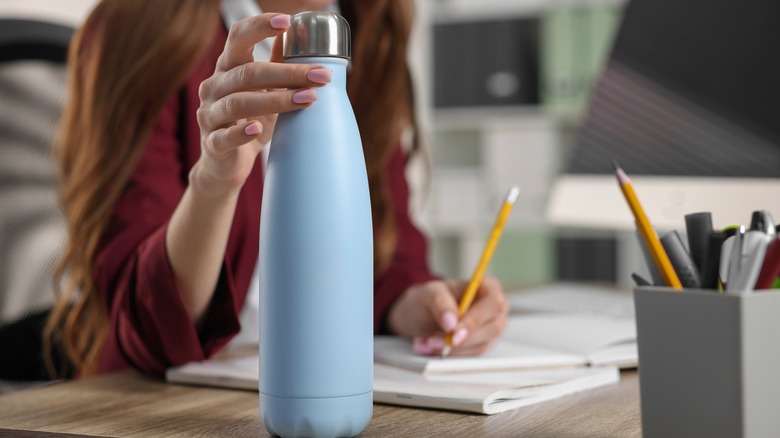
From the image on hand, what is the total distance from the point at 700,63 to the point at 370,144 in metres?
0.45

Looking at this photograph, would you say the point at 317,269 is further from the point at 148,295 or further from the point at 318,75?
the point at 148,295

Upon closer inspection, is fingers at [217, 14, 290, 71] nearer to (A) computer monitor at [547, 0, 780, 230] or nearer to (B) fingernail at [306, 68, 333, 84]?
(B) fingernail at [306, 68, 333, 84]

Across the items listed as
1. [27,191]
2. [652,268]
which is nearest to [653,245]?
[652,268]

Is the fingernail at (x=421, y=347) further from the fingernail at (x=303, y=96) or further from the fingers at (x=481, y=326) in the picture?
the fingernail at (x=303, y=96)

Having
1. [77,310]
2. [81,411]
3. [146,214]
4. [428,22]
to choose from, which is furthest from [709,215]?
[428,22]

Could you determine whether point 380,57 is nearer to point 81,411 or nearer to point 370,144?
point 370,144

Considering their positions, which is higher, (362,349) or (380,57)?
(380,57)

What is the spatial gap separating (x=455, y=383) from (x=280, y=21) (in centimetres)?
31

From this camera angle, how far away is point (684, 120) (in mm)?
1053

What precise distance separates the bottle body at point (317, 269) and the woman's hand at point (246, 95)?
1 cm

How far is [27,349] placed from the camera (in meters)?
1.03

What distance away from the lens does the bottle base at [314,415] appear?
18.4 inches

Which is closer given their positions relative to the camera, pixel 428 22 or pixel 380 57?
pixel 380 57

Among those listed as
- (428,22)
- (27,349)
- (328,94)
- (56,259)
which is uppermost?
(428,22)
